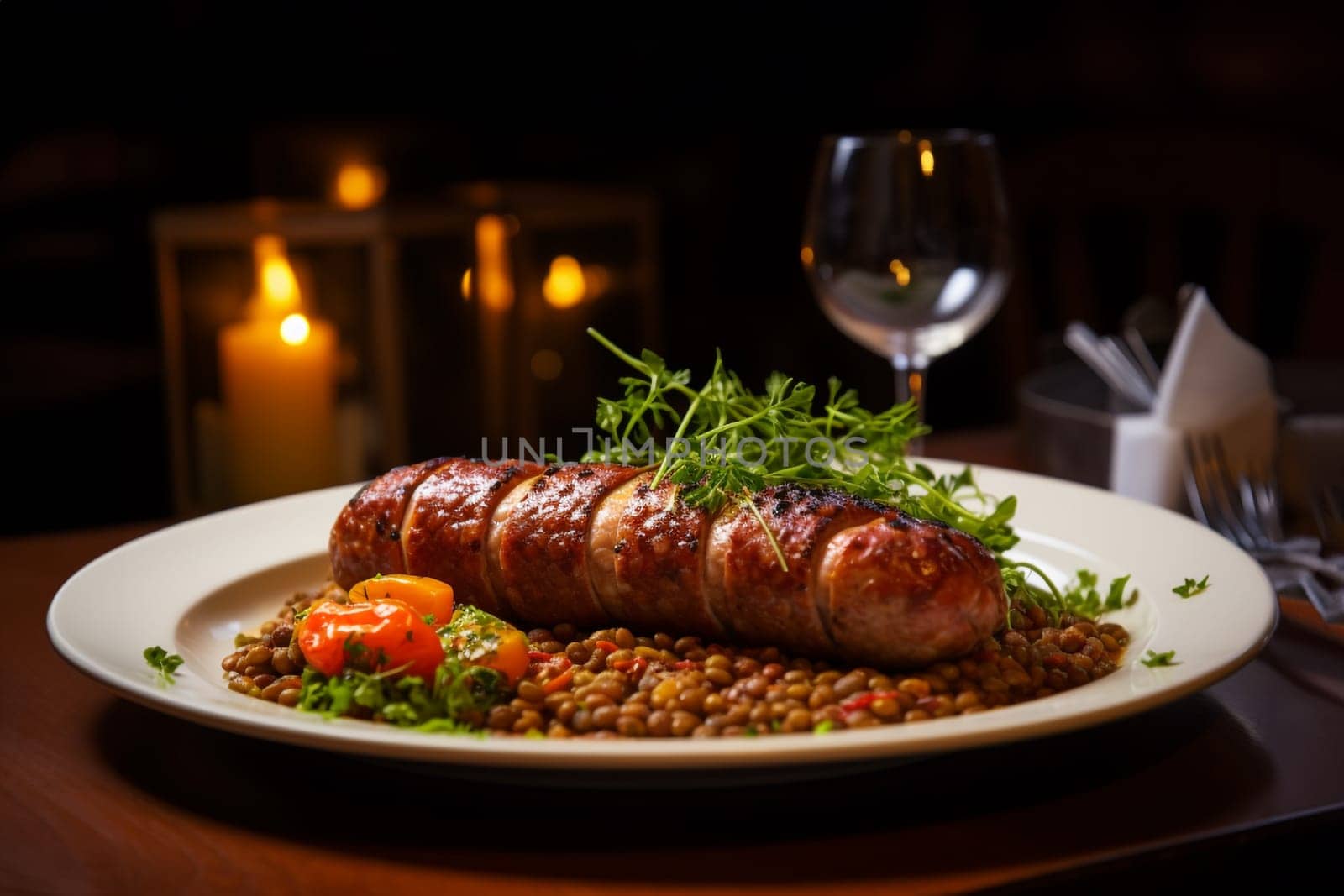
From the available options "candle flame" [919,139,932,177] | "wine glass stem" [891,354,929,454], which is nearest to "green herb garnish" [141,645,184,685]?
"wine glass stem" [891,354,929,454]

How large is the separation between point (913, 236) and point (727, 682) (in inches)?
44.5

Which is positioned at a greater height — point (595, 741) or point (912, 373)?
point (912, 373)

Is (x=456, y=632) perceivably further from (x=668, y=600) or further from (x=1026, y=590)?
(x=1026, y=590)

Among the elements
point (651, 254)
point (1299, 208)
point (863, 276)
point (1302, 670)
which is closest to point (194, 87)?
point (651, 254)

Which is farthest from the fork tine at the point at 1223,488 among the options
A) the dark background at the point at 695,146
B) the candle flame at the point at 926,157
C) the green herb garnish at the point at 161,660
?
the dark background at the point at 695,146

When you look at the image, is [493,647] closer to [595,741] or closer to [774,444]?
[595,741]

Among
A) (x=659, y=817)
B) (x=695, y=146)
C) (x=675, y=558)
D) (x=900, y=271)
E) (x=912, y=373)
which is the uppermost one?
(x=695, y=146)

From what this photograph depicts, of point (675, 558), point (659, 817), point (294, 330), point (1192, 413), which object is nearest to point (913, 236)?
point (1192, 413)

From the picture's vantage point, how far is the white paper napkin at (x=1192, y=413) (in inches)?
98.7

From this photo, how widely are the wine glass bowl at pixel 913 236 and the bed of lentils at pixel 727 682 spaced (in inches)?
32.4

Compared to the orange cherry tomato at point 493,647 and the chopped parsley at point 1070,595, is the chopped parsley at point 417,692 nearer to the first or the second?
the orange cherry tomato at point 493,647

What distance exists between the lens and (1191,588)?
6.19 feet

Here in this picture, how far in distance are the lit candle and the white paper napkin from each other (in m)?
2.40

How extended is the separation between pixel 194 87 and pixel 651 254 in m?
1.74
